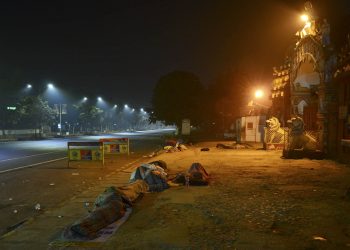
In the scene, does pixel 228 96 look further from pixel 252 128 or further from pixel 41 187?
pixel 41 187

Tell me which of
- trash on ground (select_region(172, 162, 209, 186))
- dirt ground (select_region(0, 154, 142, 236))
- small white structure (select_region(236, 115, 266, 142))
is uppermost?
small white structure (select_region(236, 115, 266, 142))

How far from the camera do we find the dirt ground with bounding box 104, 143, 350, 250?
6.34 metres

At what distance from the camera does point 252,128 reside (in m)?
34.2

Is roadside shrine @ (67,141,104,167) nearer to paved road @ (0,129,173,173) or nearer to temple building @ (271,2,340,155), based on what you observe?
paved road @ (0,129,173,173)

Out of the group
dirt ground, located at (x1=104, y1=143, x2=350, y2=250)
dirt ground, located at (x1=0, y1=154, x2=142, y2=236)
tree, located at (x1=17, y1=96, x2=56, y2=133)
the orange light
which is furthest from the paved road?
tree, located at (x1=17, y1=96, x2=56, y2=133)

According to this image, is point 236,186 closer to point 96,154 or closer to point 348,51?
point 96,154

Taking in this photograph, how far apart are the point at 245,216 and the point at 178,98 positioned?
48920 millimetres

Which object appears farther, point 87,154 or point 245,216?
point 87,154

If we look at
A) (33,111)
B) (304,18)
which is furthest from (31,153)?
(33,111)

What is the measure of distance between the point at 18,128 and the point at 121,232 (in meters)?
69.7

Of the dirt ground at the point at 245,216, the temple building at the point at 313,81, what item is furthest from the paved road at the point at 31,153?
the temple building at the point at 313,81

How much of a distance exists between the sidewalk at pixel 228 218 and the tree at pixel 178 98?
4365cm

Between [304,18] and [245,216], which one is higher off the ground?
[304,18]

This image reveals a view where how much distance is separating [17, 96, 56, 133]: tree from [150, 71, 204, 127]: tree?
67.1ft
